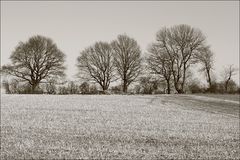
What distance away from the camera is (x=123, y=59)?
3201 inches

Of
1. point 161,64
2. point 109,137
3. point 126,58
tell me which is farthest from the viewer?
point 126,58

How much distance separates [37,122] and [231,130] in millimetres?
10942

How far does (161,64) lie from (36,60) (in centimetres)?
2532

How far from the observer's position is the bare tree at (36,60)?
7300 cm

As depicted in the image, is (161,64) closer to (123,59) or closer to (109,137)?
(123,59)

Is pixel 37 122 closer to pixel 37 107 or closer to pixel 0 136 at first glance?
pixel 0 136

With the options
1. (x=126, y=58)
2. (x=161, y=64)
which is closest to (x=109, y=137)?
(x=161, y=64)

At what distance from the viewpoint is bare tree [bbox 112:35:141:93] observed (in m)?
77.1

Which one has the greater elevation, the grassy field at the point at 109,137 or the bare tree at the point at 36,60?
the bare tree at the point at 36,60

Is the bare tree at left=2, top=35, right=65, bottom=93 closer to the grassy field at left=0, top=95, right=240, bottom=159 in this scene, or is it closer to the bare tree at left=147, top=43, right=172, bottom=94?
the bare tree at left=147, top=43, right=172, bottom=94

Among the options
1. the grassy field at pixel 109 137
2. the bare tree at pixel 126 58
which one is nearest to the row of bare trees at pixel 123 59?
the bare tree at pixel 126 58

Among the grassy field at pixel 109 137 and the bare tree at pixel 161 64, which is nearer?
the grassy field at pixel 109 137

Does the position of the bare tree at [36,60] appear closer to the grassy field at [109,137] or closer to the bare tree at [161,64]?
the bare tree at [161,64]

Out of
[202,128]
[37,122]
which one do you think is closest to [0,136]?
[37,122]
